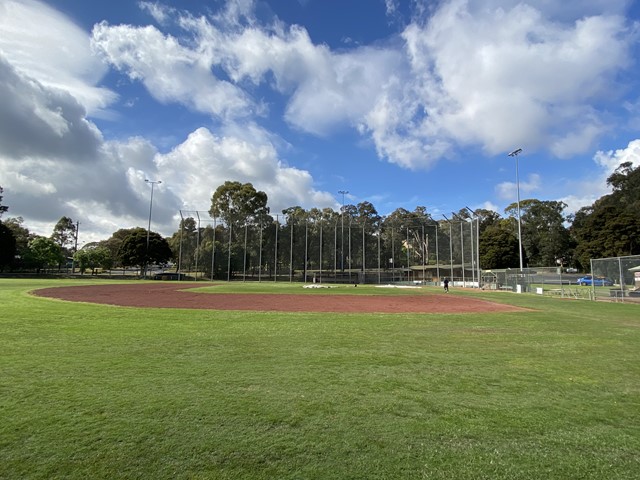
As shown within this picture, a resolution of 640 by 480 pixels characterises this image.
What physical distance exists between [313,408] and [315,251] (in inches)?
2341

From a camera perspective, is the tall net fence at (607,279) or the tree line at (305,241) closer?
the tall net fence at (607,279)

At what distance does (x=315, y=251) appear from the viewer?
64188 millimetres

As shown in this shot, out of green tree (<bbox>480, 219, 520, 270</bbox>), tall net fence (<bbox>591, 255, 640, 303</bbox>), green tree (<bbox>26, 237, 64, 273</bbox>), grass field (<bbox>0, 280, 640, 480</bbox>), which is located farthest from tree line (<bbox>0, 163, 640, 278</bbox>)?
grass field (<bbox>0, 280, 640, 480</bbox>)

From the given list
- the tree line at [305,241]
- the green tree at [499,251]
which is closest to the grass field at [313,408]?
the tree line at [305,241]

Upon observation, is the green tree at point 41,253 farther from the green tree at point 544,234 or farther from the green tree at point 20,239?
the green tree at point 544,234

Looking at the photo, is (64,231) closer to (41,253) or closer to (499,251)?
(41,253)

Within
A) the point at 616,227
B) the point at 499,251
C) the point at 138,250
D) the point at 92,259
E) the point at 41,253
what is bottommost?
the point at 92,259

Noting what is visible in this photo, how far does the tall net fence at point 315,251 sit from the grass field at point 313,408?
171ft

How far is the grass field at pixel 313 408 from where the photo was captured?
11.2ft

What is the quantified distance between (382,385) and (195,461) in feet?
10.3

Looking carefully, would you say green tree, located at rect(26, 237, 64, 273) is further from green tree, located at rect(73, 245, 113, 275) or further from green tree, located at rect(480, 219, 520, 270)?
green tree, located at rect(480, 219, 520, 270)

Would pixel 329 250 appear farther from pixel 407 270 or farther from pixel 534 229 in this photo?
pixel 534 229

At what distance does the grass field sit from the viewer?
3402 millimetres

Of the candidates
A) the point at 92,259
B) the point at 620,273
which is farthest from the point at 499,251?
the point at 92,259
